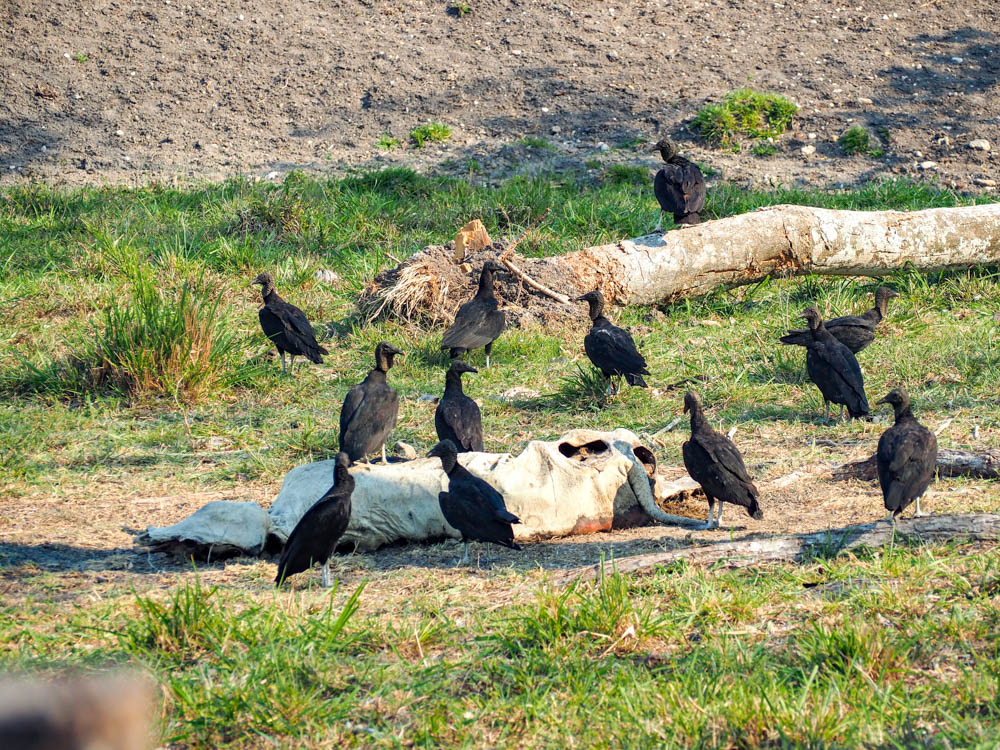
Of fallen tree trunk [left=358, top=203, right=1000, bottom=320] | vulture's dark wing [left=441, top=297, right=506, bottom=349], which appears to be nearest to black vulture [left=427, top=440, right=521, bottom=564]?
vulture's dark wing [left=441, top=297, right=506, bottom=349]

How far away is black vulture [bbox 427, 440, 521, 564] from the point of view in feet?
15.1

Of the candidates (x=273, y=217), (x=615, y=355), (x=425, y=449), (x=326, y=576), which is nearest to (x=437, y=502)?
(x=326, y=576)

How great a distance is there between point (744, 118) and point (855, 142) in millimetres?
1401

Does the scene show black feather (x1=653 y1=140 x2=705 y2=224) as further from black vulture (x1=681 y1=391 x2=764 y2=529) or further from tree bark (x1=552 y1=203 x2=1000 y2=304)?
black vulture (x1=681 y1=391 x2=764 y2=529)

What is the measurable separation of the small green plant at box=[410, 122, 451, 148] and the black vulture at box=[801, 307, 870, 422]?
23.6 ft

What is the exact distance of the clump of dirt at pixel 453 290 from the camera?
889 cm

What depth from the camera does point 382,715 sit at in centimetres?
314

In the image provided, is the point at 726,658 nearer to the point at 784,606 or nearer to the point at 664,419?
the point at 784,606

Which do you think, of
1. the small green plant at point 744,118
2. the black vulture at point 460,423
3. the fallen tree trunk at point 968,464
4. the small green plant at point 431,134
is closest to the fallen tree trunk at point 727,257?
the black vulture at point 460,423

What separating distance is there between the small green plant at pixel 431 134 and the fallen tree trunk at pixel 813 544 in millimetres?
9544

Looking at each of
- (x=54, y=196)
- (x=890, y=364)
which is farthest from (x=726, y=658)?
(x=54, y=196)

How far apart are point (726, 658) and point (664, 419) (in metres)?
3.79

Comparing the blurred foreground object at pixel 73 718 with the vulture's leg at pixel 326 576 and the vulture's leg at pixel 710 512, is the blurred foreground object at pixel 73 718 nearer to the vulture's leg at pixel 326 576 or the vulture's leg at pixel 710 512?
the vulture's leg at pixel 326 576

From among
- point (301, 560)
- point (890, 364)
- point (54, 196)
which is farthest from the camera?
point (54, 196)
